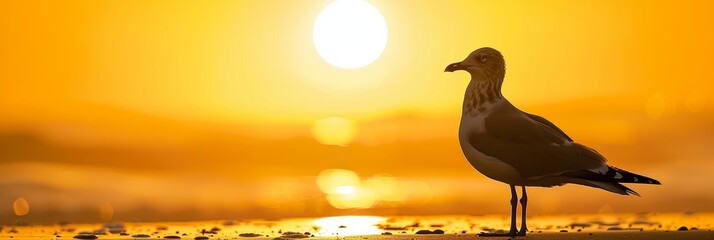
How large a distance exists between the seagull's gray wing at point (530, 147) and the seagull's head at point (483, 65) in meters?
1.00

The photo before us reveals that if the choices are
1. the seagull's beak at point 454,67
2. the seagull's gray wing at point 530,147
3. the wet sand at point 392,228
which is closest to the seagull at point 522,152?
the seagull's gray wing at point 530,147

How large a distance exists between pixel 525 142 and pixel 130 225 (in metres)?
8.29

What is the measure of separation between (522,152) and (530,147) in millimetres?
149

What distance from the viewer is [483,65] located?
24.3 meters

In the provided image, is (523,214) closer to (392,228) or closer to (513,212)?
(513,212)

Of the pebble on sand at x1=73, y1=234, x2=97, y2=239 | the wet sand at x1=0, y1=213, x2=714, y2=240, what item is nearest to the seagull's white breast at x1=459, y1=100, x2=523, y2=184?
the wet sand at x1=0, y1=213, x2=714, y2=240

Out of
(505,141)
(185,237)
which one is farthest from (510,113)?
(185,237)

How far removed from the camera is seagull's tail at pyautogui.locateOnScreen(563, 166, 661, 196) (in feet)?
72.6

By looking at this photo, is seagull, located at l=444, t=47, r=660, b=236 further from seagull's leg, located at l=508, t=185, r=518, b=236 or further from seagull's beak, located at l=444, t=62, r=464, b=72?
seagull's beak, located at l=444, t=62, r=464, b=72

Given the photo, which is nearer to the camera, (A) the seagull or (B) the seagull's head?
(A) the seagull

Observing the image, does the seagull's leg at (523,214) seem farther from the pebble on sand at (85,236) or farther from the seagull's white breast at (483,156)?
the pebble on sand at (85,236)

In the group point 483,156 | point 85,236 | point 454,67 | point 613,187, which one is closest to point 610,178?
point 613,187

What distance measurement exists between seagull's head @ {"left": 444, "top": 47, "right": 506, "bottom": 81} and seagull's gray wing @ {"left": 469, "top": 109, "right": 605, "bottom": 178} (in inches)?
39.5

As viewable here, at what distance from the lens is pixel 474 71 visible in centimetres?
2434
